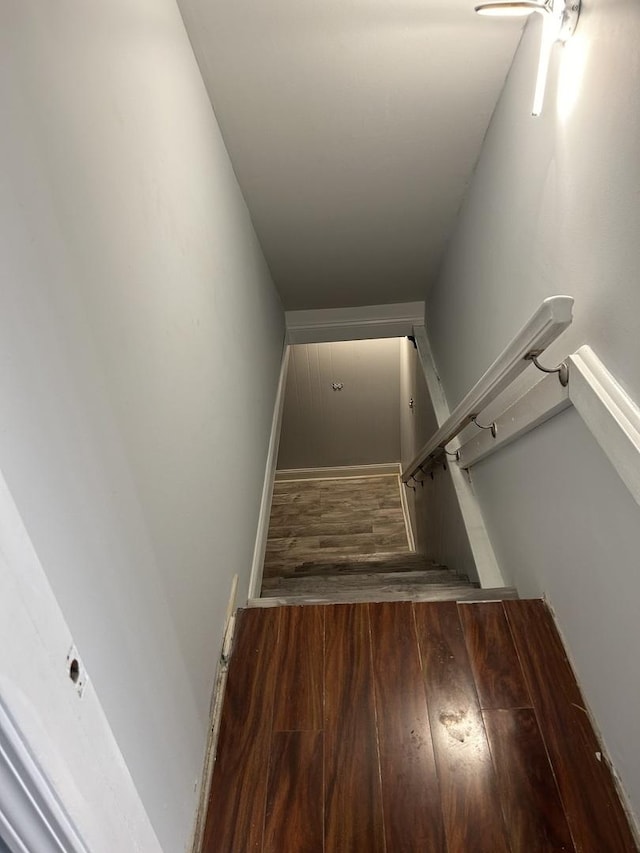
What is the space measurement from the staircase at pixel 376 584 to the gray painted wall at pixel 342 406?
1904mm

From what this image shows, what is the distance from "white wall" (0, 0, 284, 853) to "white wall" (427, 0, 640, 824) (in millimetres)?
974

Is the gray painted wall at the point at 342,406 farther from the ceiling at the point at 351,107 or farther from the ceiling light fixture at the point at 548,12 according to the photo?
the ceiling light fixture at the point at 548,12

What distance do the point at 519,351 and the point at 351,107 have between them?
108 centimetres

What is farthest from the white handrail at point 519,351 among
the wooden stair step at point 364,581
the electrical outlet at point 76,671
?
the electrical outlet at point 76,671

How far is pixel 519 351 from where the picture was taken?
1253 mm

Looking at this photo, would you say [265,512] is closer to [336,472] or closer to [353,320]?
[353,320]

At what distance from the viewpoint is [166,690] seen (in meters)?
0.96

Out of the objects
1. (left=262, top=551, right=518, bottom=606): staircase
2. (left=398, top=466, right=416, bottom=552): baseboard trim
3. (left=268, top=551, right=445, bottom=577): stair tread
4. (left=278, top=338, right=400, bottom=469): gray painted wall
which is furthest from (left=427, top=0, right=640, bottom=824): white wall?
(left=278, top=338, right=400, bottom=469): gray painted wall

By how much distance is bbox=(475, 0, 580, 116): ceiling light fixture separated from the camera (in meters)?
1.08

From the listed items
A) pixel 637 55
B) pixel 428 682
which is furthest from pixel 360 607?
pixel 637 55

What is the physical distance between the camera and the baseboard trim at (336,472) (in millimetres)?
5945

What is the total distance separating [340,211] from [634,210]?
160 centimetres

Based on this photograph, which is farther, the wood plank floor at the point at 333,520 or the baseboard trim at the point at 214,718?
the wood plank floor at the point at 333,520

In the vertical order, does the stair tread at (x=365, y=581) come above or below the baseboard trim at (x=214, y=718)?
above
